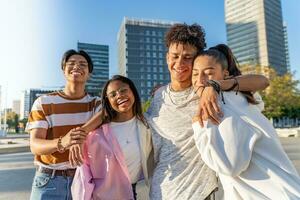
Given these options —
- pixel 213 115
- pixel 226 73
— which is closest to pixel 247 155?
pixel 213 115

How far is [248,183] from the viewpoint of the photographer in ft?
4.67

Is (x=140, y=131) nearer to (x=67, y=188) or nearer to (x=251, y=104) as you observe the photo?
(x=67, y=188)

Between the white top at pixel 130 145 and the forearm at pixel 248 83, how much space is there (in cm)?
80

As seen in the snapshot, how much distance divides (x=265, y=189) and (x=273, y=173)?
8cm

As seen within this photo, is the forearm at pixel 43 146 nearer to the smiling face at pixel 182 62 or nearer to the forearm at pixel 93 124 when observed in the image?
the forearm at pixel 93 124

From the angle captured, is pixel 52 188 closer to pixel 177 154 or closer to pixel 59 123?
pixel 59 123

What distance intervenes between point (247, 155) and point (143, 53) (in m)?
116

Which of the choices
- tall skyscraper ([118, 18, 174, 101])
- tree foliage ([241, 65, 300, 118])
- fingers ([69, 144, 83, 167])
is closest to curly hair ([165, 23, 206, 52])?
fingers ([69, 144, 83, 167])

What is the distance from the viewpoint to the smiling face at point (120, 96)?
218 cm

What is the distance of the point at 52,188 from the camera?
2.25 metres

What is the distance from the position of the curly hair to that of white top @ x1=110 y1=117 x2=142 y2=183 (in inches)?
26.6

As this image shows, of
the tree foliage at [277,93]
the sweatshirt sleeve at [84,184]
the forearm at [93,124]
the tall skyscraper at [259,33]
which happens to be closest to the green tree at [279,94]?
the tree foliage at [277,93]

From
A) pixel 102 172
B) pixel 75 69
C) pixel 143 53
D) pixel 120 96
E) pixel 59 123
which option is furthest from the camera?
pixel 143 53

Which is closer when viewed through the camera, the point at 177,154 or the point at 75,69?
the point at 177,154
